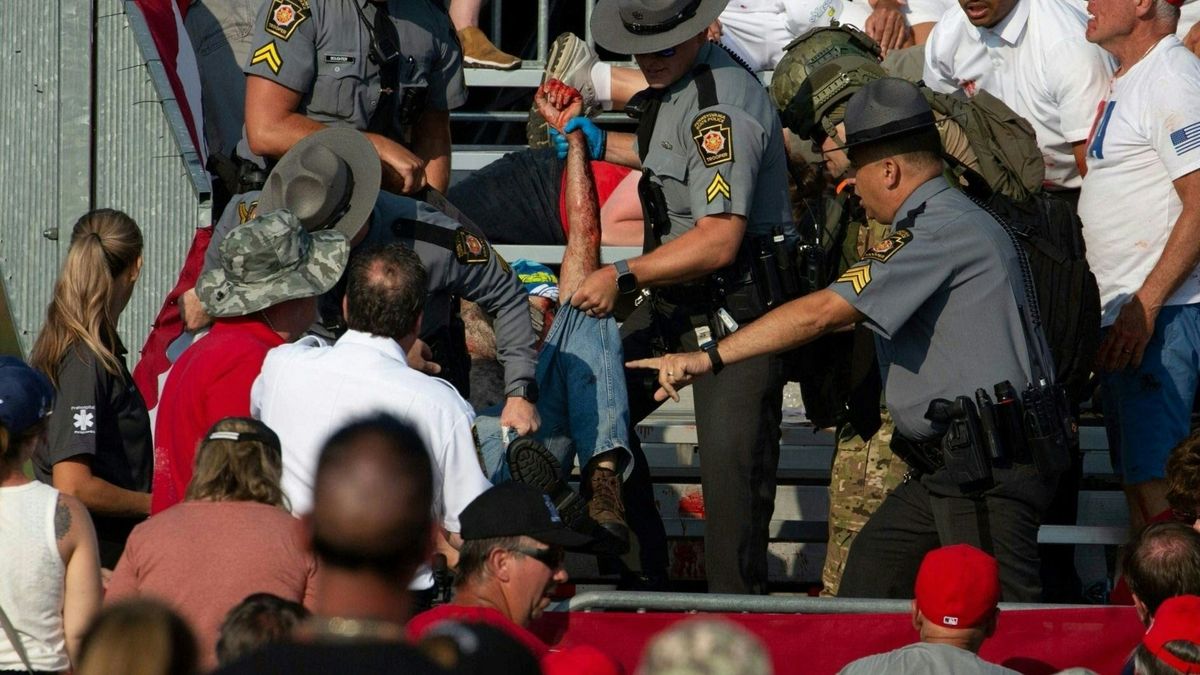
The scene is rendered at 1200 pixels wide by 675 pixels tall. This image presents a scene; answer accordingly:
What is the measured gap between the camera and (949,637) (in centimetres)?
434

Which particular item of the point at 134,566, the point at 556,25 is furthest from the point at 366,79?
the point at 556,25

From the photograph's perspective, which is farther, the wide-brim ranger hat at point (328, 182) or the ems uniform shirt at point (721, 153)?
the ems uniform shirt at point (721, 153)

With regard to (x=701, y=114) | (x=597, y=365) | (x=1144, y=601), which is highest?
(x=701, y=114)

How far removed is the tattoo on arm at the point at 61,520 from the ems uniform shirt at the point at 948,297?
2334 mm

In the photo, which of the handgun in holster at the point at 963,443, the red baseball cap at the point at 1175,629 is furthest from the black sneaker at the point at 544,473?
the red baseball cap at the point at 1175,629

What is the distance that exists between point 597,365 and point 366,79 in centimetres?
131

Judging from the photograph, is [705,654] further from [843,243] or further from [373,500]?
[843,243]

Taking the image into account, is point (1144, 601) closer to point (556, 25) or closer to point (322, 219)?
point (322, 219)

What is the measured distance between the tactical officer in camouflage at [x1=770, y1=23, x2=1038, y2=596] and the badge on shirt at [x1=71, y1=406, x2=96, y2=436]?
2.49 metres

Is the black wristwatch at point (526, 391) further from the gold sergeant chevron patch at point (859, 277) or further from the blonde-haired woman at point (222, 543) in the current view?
the blonde-haired woman at point (222, 543)

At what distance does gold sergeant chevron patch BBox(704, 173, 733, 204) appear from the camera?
18.8 feet

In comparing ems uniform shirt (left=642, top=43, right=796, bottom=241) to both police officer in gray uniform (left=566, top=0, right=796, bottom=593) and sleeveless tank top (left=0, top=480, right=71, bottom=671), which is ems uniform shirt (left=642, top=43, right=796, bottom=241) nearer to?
→ police officer in gray uniform (left=566, top=0, right=796, bottom=593)

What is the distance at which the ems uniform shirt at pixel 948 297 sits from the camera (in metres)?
5.16

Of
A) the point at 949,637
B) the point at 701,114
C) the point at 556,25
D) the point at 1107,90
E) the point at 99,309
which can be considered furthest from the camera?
the point at 556,25
